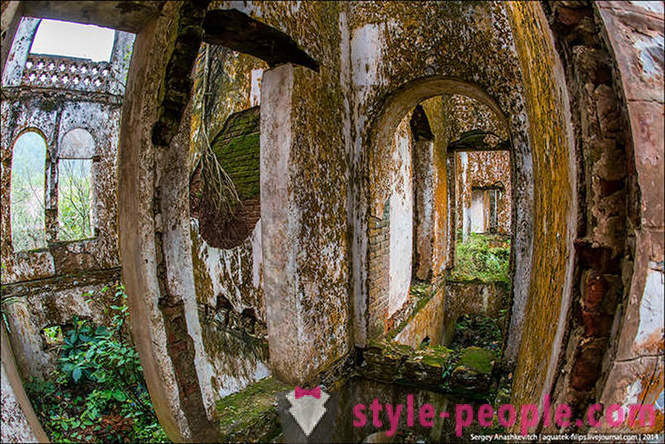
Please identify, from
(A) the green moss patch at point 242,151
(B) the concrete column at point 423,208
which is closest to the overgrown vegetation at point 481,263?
(B) the concrete column at point 423,208

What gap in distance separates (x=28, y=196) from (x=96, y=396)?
739 centimetres

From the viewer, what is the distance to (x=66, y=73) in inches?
291

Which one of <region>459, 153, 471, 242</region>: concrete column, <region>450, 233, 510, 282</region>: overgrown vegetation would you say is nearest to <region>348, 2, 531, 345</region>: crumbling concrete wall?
<region>450, 233, 510, 282</region>: overgrown vegetation

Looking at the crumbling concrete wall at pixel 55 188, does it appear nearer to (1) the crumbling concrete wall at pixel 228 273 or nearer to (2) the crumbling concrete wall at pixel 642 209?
(1) the crumbling concrete wall at pixel 228 273

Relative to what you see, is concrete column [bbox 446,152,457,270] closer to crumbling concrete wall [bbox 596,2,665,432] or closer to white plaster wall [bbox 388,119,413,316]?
white plaster wall [bbox 388,119,413,316]

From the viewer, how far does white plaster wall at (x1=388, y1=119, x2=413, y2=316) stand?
5199 millimetres

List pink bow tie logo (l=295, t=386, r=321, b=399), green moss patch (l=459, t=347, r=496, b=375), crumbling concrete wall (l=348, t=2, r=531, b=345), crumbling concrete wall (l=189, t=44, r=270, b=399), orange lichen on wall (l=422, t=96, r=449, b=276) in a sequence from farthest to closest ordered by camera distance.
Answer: orange lichen on wall (l=422, t=96, r=449, b=276) → crumbling concrete wall (l=189, t=44, r=270, b=399) → green moss patch (l=459, t=347, r=496, b=375) → pink bow tie logo (l=295, t=386, r=321, b=399) → crumbling concrete wall (l=348, t=2, r=531, b=345)

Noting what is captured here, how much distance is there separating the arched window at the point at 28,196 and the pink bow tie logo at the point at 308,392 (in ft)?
20.7

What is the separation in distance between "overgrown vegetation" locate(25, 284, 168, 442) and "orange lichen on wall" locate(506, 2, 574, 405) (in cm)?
382

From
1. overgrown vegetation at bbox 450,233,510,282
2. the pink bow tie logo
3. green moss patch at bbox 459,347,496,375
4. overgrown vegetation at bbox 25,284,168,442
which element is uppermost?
overgrown vegetation at bbox 450,233,510,282

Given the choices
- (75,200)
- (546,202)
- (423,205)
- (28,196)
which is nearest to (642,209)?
(546,202)

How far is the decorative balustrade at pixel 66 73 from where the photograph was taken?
7.05 m

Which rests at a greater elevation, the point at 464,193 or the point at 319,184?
the point at 464,193

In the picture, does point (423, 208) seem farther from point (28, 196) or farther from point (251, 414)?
point (28, 196)
